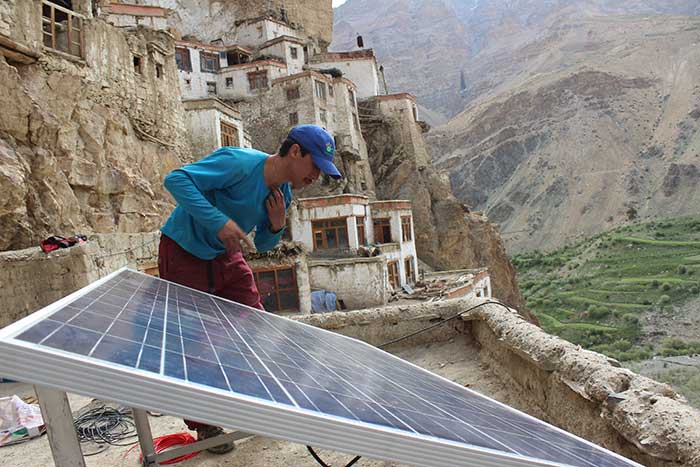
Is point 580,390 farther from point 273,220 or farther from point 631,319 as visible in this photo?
point 631,319

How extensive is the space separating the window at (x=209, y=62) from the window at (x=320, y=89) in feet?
28.1

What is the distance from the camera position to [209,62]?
3950 centimetres

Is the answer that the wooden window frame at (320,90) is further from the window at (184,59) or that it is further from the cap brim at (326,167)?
the cap brim at (326,167)

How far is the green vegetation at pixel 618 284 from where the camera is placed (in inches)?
1318

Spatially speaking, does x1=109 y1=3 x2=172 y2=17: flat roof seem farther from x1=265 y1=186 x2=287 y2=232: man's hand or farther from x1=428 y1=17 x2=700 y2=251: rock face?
x1=428 y1=17 x2=700 y2=251: rock face

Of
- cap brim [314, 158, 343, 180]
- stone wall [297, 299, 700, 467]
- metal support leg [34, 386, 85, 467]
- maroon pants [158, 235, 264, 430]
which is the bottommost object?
stone wall [297, 299, 700, 467]

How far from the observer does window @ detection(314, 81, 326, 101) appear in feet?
123

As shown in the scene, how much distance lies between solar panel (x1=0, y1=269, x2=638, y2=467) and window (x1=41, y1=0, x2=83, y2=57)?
16969mm

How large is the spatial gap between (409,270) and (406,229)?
8.97ft

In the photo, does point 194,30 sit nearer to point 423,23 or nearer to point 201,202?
point 201,202

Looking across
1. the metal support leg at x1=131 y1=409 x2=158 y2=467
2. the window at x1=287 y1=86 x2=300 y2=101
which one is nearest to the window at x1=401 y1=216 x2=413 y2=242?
the window at x1=287 y1=86 x2=300 y2=101

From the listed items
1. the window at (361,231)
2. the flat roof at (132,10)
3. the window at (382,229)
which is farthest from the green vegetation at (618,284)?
the flat roof at (132,10)

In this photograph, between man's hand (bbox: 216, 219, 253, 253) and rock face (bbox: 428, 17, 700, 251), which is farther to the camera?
rock face (bbox: 428, 17, 700, 251)

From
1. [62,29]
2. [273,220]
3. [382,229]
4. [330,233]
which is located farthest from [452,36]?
[273,220]
